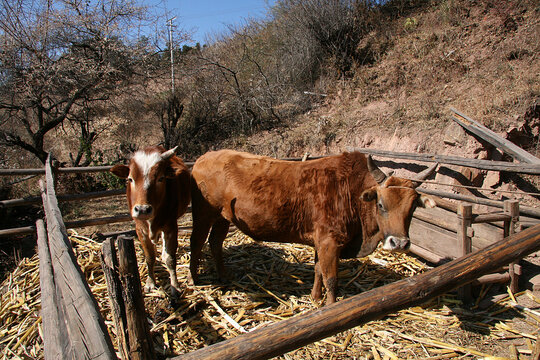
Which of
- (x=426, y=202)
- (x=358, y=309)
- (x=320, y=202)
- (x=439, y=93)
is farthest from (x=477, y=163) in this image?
(x=358, y=309)

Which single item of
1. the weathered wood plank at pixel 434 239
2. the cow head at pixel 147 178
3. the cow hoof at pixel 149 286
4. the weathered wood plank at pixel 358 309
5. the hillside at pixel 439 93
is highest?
the hillside at pixel 439 93

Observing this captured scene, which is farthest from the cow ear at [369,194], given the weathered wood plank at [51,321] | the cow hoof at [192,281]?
the weathered wood plank at [51,321]

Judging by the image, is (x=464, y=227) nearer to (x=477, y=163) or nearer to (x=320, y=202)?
(x=320, y=202)

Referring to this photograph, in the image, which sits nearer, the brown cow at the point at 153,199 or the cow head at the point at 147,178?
the cow head at the point at 147,178

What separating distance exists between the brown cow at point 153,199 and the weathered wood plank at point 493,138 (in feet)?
19.7

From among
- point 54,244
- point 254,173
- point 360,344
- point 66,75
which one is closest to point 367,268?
point 360,344

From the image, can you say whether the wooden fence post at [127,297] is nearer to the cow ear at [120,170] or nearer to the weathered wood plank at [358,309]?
the weathered wood plank at [358,309]

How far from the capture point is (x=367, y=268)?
539 cm

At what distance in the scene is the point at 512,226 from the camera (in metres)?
4.51

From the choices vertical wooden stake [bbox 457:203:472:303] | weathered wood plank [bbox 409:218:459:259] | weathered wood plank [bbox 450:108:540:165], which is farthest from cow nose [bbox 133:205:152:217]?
A: weathered wood plank [bbox 450:108:540:165]

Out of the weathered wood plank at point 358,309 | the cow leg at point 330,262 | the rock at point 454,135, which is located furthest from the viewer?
the rock at point 454,135

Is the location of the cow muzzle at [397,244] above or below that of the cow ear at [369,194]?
below

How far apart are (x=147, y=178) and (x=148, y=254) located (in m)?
1.10

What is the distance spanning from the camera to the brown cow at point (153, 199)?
13.2ft
